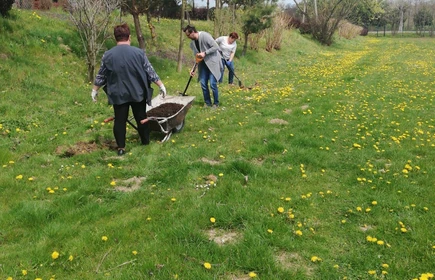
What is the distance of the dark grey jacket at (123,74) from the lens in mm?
5770

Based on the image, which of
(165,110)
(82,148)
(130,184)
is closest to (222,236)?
(130,184)

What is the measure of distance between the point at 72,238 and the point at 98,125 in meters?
4.12

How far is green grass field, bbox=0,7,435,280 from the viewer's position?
11.4 ft

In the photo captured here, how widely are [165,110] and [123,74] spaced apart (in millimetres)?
1661

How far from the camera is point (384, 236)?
3.89 meters

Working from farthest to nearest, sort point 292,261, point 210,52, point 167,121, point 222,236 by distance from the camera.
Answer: point 210,52 < point 167,121 < point 222,236 < point 292,261

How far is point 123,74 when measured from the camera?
581 centimetres

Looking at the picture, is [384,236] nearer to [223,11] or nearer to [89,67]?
[89,67]

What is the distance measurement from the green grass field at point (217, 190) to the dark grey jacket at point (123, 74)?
1007mm

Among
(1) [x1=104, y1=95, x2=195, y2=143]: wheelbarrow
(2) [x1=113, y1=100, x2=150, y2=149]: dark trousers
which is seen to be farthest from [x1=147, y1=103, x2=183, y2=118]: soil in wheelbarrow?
(2) [x1=113, y1=100, x2=150, y2=149]: dark trousers

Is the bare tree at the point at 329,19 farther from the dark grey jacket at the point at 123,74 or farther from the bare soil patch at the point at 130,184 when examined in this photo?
the bare soil patch at the point at 130,184

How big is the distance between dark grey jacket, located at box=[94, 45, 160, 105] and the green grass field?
3.30ft

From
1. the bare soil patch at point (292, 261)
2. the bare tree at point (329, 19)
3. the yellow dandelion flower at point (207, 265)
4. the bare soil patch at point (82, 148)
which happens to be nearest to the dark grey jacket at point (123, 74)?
the bare soil patch at point (82, 148)

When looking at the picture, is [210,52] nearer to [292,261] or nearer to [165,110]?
[165,110]
